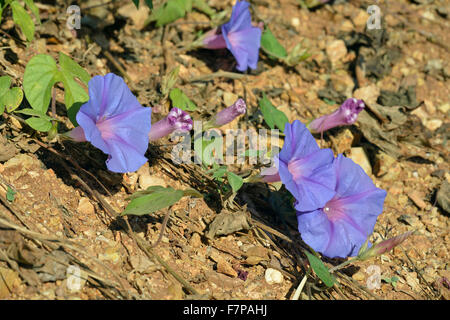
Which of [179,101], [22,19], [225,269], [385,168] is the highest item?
[22,19]

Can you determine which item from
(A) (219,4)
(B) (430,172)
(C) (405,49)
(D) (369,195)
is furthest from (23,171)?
(C) (405,49)

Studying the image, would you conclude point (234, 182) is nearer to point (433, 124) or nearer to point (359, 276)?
point (359, 276)

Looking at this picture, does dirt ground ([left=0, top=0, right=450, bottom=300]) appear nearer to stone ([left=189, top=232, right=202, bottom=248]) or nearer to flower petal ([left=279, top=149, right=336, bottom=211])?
stone ([left=189, top=232, right=202, bottom=248])

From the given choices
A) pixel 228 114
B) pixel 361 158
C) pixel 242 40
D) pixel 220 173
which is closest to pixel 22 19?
pixel 228 114

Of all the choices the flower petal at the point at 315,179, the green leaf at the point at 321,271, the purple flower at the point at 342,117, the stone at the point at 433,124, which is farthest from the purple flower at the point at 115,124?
the stone at the point at 433,124

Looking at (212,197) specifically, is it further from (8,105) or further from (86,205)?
(8,105)

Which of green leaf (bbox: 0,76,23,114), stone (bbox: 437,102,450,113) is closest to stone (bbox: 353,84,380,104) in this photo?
stone (bbox: 437,102,450,113)
